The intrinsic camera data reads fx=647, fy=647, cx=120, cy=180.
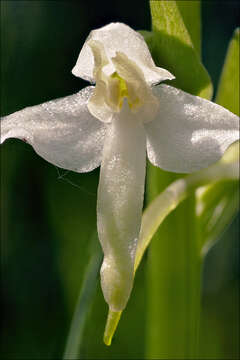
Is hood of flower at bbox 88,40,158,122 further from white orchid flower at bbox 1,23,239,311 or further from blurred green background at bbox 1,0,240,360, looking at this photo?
blurred green background at bbox 1,0,240,360

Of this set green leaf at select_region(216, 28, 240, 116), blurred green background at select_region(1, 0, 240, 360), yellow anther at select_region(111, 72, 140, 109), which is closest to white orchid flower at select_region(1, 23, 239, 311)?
yellow anther at select_region(111, 72, 140, 109)

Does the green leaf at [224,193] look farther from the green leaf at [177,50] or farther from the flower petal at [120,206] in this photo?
the flower petal at [120,206]

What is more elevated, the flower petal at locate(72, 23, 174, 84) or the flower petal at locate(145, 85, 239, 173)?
the flower petal at locate(72, 23, 174, 84)

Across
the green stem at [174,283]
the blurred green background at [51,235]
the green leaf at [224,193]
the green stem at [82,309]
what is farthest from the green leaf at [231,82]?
the blurred green background at [51,235]

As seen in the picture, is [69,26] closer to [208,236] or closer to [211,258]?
[211,258]

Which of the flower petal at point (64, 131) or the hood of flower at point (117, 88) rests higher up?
the hood of flower at point (117, 88)

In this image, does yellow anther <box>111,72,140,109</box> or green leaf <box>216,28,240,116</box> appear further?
green leaf <box>216,28,240,116</box>
